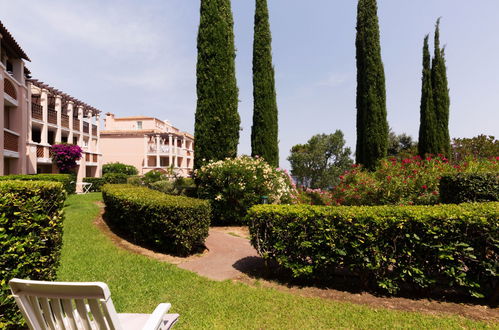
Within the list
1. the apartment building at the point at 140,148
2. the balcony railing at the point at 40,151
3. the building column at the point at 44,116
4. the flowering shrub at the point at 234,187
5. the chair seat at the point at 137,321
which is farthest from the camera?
the apartment building at the point at 140,148

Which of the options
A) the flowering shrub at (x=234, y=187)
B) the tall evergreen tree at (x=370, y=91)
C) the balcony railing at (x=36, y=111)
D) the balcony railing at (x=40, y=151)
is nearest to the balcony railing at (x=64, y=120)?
the balcony railing at (x=36, y=111)

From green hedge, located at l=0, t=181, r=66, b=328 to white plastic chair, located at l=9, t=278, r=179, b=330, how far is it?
4.83 ft

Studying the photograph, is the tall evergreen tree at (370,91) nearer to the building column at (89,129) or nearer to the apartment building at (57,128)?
the apartment building at (57,128)

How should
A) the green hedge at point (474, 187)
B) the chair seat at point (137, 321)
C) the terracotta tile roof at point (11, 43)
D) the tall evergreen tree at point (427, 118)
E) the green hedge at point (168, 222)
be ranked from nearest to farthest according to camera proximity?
the chair seat at point (137, 321)
the green hedge at point (168, 222)
the green hedge at point (474, 187)
the terracotta tile roof at point (11, 43)
the tall evergreen tree at point (427, 118)

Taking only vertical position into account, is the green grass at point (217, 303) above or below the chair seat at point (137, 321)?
below

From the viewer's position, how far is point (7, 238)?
281 cm

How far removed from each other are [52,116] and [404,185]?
3006 cm

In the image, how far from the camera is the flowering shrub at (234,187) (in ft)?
31.3

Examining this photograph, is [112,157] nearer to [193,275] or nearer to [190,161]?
[190,161]

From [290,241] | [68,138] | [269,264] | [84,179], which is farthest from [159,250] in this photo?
[68,138]

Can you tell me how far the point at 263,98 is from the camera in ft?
53.2

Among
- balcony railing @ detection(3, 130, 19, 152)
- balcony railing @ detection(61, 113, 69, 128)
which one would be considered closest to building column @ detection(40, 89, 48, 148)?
balcony railing @ detection(61, 113, 69, 128)

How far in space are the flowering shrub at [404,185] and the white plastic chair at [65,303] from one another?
10017 mm

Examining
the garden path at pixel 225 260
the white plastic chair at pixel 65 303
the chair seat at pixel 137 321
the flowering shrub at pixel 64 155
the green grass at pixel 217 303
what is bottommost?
the garden path at pixel 225 260
